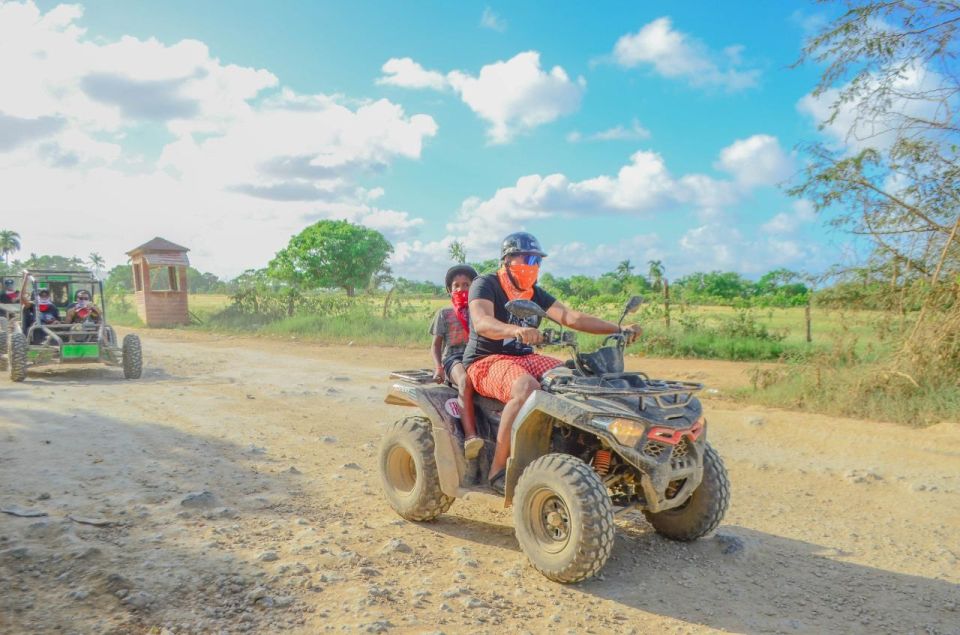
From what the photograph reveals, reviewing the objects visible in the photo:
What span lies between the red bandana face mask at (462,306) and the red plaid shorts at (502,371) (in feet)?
4.05

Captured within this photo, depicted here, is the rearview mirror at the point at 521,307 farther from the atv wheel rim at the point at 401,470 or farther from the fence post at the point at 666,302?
the fence post at the point at 666,302

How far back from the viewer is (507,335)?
441 centimetres

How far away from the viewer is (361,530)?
4875 millimetres

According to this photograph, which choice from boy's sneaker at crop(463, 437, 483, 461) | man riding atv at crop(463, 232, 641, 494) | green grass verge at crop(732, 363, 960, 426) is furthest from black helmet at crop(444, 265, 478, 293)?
green grass verge at crop(732, 363, 960, 426)

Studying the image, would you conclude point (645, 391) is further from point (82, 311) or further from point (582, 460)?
point (82, 311)

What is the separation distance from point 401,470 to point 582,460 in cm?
165

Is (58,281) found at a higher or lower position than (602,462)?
higher

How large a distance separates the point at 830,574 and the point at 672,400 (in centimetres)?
157

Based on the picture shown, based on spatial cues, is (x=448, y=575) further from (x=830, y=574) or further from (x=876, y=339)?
(x=876, y=339)

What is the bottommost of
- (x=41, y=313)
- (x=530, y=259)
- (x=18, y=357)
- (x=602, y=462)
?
(x=602, y=462)

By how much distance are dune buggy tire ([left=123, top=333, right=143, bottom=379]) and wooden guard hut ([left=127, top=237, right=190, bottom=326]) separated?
62.7 feet

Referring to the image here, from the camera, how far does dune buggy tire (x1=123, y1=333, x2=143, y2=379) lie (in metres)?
12.6

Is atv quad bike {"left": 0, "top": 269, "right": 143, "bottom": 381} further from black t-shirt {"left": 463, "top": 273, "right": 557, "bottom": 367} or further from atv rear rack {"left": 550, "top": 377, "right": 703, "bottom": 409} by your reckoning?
atv rear rack {"left": 550, "top": 377, "right": 703, "bottom": 409}

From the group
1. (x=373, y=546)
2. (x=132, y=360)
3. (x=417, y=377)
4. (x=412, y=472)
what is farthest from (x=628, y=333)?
(x=132, y=360)
